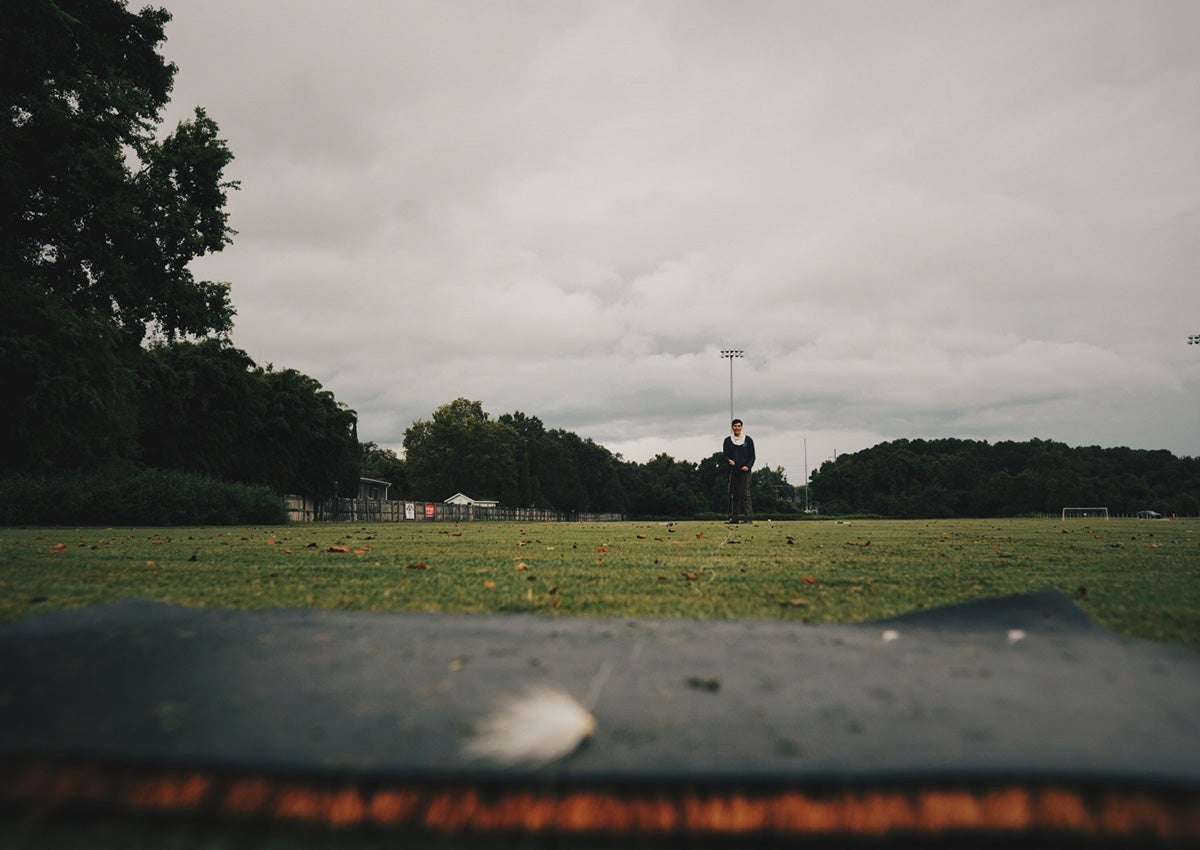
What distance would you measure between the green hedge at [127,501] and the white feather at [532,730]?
19.3 m

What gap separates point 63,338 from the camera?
646 inches

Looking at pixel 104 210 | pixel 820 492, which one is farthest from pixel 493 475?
pixel 820 492

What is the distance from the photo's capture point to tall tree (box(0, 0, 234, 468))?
54.0 feet

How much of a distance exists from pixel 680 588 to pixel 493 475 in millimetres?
72392

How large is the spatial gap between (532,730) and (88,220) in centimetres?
2185

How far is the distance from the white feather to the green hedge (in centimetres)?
1929

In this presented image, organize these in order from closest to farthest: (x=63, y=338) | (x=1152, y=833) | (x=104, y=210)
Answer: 1. (x=1152, y=833)
2. (x=63, y=338)
3. (x=104, y=210)

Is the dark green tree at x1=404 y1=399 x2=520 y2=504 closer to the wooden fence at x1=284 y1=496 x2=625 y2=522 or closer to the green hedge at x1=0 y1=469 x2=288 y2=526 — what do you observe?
the wooden fence at x1=284 y1=496 x2=625 y2=522

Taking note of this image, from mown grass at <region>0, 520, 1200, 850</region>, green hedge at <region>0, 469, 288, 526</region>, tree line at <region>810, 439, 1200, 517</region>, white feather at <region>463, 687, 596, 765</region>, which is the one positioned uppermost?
tree line at <region>810, 439, 1200, 517</region>

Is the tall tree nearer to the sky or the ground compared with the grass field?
nearer to the sky

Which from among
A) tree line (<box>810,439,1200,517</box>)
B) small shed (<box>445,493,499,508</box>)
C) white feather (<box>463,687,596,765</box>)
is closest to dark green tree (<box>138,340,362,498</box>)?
small shed (<box>445,493,499,508</box>)

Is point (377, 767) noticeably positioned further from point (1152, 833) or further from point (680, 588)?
point (680, 588)

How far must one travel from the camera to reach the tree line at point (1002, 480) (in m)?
77.2

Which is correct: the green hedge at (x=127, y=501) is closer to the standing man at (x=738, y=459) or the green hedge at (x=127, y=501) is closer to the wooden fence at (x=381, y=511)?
the wooden fence at (x=381, y=511)
